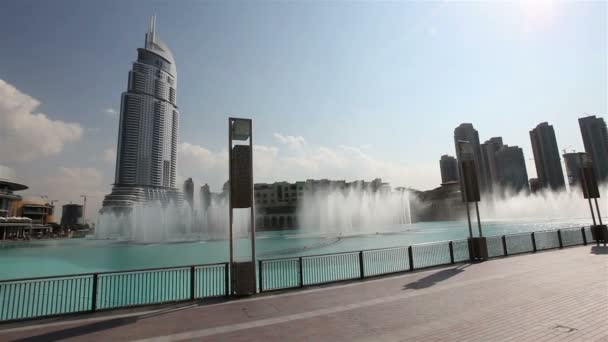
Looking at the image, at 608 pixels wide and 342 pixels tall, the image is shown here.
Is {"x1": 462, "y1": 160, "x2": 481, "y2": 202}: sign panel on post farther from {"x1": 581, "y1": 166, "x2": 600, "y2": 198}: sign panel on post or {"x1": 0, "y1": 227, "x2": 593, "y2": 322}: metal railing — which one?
{"x1": 581, "y1": 166, "x2": 600, "y2": 198}: sign panel on post

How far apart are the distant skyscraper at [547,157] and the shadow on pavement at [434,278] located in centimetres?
20165

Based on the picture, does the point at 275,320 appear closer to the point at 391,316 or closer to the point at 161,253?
the point at 391,316

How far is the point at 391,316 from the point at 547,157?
213 meters

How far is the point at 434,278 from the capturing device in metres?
11.9

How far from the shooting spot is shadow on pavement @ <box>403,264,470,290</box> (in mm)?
10686

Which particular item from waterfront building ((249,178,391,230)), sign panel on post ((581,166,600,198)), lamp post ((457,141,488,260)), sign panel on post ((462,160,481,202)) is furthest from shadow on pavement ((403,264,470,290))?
waterfront building ((249,178,391,230))

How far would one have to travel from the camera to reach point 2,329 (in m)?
7.61

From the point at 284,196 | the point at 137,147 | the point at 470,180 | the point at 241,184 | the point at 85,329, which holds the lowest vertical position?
the point at 85,329

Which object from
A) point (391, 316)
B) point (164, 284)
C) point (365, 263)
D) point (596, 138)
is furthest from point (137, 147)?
point (596, 138)

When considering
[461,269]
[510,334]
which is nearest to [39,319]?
[510,334]

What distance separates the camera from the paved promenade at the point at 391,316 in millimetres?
6488

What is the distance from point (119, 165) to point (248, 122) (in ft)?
669

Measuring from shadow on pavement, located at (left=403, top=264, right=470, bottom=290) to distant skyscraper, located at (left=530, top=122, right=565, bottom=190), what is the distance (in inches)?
7939

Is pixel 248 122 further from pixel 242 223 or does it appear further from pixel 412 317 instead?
pixel 242 223
